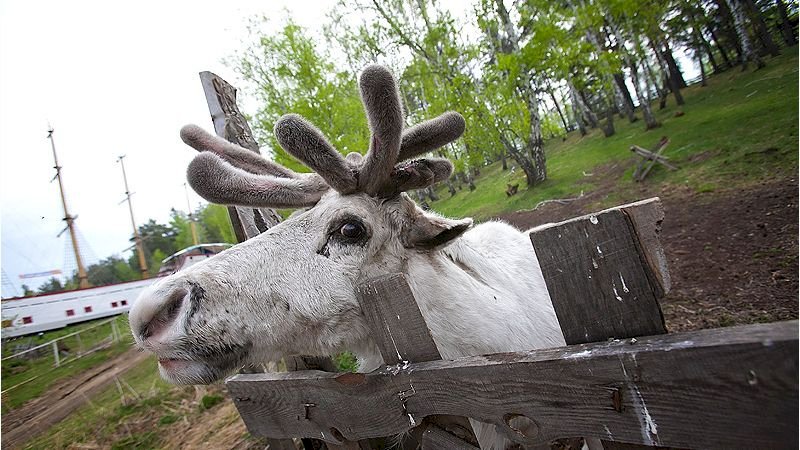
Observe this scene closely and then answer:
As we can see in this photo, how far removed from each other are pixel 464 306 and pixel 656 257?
1.06m

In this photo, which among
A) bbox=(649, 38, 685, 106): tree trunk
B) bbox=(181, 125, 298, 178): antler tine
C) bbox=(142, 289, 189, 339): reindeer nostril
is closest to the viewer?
bbox=(142, 289, 189, 339): reindeer nostril

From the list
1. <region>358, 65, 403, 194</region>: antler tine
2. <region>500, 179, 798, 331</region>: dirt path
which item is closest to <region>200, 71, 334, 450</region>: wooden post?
<region>358, 65, 403, 194</region>: antler tine

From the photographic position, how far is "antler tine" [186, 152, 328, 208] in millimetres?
2117

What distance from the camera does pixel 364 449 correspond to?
1.88 metres

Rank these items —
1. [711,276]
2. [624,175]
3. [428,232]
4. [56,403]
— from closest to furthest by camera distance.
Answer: [428,232], [711,276], [56,403], [624,175]

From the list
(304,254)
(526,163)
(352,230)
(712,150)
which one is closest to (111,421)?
(304,254)

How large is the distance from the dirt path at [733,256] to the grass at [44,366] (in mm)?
9946

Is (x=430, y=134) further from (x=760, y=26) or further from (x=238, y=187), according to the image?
(x=760, y=26)

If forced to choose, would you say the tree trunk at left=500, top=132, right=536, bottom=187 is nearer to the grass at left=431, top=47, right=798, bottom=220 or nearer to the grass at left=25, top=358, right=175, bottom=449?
the grass at left=431, top=47, right=798, bottom=220

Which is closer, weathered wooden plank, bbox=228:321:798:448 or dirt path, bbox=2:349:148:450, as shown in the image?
weathered wooden plank, bbox=228:321:798:448

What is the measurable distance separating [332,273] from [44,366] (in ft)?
49.3

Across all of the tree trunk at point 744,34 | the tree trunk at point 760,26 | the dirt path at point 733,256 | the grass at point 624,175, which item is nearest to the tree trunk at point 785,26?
the tree trunk at point 760,26

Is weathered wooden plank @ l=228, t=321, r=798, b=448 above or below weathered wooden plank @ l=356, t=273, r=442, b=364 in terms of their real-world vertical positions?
below

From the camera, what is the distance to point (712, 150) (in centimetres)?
924
